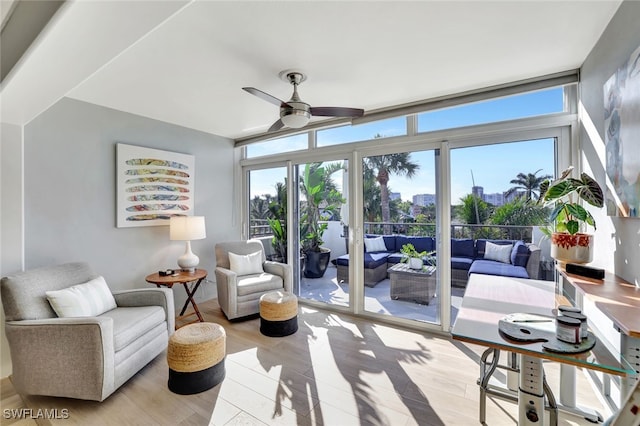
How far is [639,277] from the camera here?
1496 millimetres

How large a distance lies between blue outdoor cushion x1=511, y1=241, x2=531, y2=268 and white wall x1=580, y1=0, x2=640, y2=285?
644 mm

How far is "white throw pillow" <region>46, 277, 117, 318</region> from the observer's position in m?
2.13

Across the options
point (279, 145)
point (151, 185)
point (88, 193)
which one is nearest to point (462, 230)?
point (279, 145)

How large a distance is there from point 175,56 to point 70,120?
5.63 feet

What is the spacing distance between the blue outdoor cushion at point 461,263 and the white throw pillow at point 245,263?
8.16ft

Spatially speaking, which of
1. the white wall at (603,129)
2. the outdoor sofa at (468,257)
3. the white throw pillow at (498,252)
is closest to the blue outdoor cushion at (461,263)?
the outdoor sofa at (468,257)

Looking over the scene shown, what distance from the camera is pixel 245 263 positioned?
3766 millimetres

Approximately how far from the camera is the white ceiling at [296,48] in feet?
4.52

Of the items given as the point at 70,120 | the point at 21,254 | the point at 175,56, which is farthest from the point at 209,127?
the point at 21,254

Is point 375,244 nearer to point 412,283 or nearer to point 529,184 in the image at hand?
point 412,283

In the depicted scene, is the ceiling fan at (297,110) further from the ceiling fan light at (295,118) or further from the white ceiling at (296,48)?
the white ceiling at (296,48)

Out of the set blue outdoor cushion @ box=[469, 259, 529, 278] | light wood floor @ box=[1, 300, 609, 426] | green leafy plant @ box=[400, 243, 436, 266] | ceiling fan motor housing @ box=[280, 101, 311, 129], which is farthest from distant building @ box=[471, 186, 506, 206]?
ceiling fan motor housing @ box=[280, 101, 311, 129]

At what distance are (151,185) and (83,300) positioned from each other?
1.66m

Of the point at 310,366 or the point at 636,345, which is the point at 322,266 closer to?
the point at 310,366
